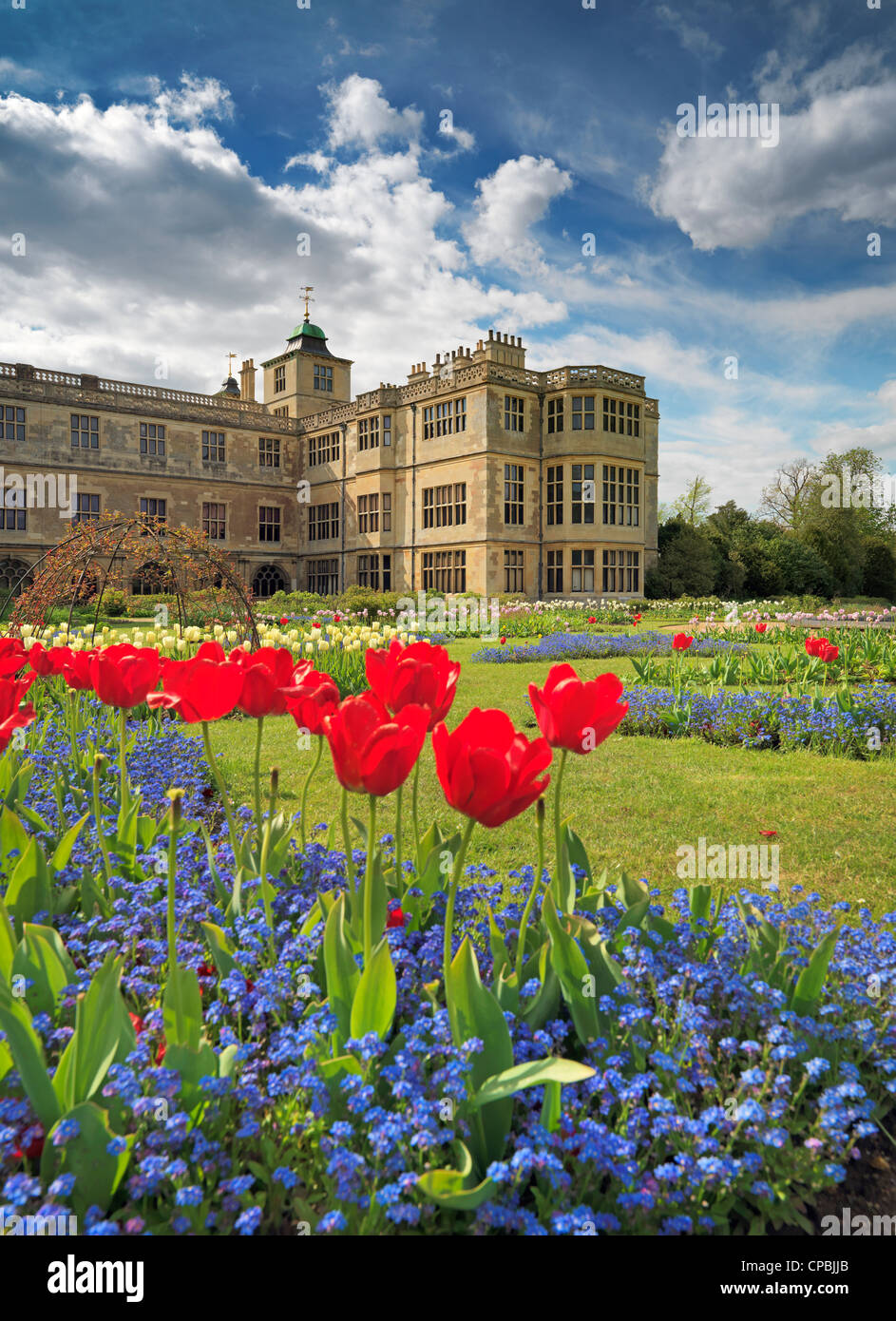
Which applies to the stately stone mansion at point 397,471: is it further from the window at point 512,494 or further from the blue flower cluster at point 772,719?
the blue flower cluster at point 772,719

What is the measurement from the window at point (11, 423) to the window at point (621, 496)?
67.0ft

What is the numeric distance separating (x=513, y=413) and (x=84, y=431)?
1579 cm

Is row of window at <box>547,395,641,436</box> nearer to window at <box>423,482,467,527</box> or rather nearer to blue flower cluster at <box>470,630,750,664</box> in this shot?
window at <box>423,482,467,527</box>

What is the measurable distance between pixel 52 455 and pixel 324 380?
42.4 feet

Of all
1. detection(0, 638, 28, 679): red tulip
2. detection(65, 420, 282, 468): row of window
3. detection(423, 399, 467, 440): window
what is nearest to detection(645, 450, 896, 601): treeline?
detection(423, 399, 467, 440): window

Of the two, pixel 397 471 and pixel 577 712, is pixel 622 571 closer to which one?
pixel 397 471

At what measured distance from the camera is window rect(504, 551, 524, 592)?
24.8 m

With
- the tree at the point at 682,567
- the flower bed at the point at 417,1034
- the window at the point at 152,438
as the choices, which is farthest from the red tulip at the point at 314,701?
the window at the point at 152,438

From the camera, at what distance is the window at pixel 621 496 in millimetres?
25156

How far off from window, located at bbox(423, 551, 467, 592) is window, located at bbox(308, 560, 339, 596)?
213 inches

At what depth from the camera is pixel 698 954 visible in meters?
2.24

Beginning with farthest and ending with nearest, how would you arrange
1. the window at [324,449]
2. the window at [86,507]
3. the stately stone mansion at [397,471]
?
the window at [324,449], the window at [86,507], the stately stone mansion at [397,471]

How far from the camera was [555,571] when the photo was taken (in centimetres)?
2541

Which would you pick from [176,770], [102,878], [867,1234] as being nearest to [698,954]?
[867,1234]
